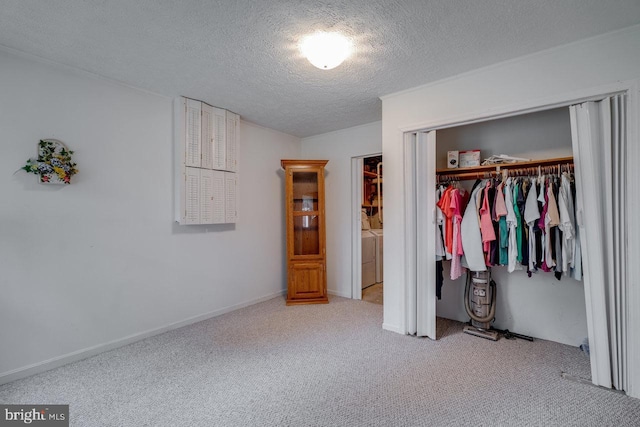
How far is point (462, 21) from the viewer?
1903 mm

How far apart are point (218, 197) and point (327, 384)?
2321 mm

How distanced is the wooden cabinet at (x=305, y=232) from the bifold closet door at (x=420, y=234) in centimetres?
144

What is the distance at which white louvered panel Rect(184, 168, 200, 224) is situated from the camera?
125 inches

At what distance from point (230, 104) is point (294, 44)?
4.77 ft

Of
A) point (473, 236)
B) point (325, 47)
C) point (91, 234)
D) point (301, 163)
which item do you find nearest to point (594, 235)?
point (473, 236)

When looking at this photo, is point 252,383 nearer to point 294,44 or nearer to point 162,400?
point 162,400

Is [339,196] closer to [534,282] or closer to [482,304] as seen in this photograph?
[482,304]

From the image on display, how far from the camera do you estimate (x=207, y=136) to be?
11.0ft

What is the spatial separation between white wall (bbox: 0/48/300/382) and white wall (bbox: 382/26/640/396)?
2.10 metres

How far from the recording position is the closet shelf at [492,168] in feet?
8.67

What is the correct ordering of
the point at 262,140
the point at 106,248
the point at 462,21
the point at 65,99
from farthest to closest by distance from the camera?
the point at 262,140
the point at 106,248
the point at 65,99
the point at 462,21

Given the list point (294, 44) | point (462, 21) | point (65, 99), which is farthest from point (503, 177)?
point (65, 99)

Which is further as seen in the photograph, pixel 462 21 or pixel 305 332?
pixel 305 332

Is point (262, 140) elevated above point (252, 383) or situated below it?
above
